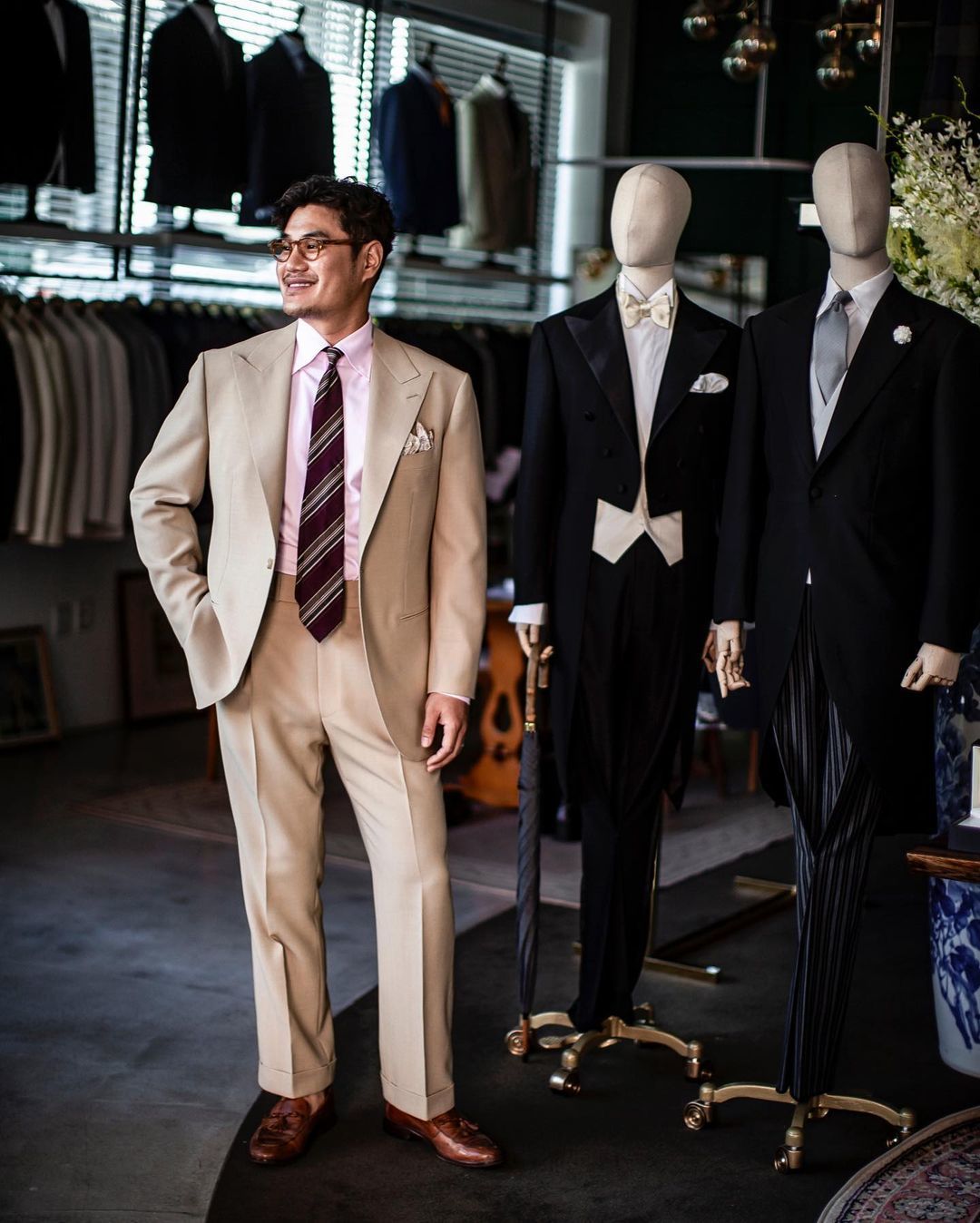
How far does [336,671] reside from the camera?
267 centimetres

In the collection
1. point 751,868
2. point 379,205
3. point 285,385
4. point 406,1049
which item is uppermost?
point 379,205

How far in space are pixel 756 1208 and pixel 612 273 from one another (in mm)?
6629

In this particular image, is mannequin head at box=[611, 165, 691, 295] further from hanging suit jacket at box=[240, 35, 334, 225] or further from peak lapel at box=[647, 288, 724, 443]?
hanging suit jacket at box=[240, 35, 334, 225]

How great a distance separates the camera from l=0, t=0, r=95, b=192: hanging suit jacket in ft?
18.6

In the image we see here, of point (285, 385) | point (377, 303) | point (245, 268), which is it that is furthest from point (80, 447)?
point (285, 385)

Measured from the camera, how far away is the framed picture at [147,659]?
675 cm

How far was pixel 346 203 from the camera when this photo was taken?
2.60m

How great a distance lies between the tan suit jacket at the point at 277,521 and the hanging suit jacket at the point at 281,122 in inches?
151

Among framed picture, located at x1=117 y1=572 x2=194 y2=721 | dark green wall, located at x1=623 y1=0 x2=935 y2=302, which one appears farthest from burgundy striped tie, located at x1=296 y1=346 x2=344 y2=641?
dark green wall, located at x1=623 y1=0 x2=935 y2=302

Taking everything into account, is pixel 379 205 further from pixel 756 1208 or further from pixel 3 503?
pixel 3 503

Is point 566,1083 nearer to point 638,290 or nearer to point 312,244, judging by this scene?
point 638,290

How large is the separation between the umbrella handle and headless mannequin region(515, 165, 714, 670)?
0.34m

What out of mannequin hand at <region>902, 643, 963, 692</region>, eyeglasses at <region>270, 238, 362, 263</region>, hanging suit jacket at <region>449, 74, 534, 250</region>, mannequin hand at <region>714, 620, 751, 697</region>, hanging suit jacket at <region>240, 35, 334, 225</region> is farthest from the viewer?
hanging suit jacket at <region>449, 74, 534, 250</region>

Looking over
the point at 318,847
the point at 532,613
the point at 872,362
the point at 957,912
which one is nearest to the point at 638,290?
the point at 872,362
